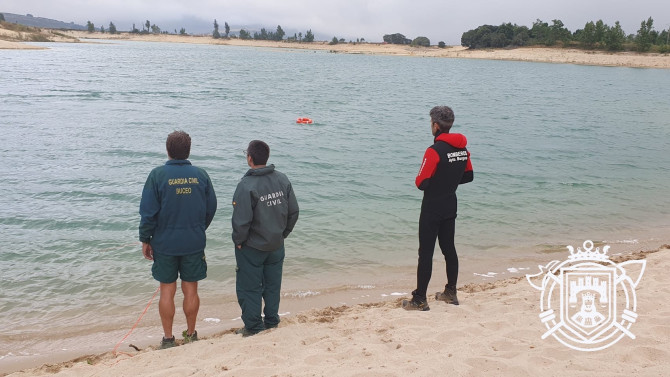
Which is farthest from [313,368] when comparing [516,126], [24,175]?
[516,126]

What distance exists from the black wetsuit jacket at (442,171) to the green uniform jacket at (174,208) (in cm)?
231

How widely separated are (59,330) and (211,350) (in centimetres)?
266

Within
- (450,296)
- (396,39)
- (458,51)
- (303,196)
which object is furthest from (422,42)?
(450,296)

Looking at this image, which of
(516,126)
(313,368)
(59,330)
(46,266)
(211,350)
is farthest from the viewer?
(516,126)

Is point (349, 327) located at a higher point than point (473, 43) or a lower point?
lower

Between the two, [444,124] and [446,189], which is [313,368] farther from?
[444,124]

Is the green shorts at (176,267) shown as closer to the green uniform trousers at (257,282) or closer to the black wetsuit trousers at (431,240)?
the green uniform trousers at (257,282)

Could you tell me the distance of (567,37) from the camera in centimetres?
11862

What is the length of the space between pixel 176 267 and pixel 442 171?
2942mm

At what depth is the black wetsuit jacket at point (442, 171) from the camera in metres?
5.58

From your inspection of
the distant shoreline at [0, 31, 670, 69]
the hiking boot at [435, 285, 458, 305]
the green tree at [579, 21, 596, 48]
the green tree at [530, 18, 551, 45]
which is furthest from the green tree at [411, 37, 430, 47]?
the hiking boot at [435, 285, 458, 305]

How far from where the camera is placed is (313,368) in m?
4.50

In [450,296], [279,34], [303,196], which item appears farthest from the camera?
[279,34]

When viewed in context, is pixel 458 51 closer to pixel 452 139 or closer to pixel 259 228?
pixel 452 139
